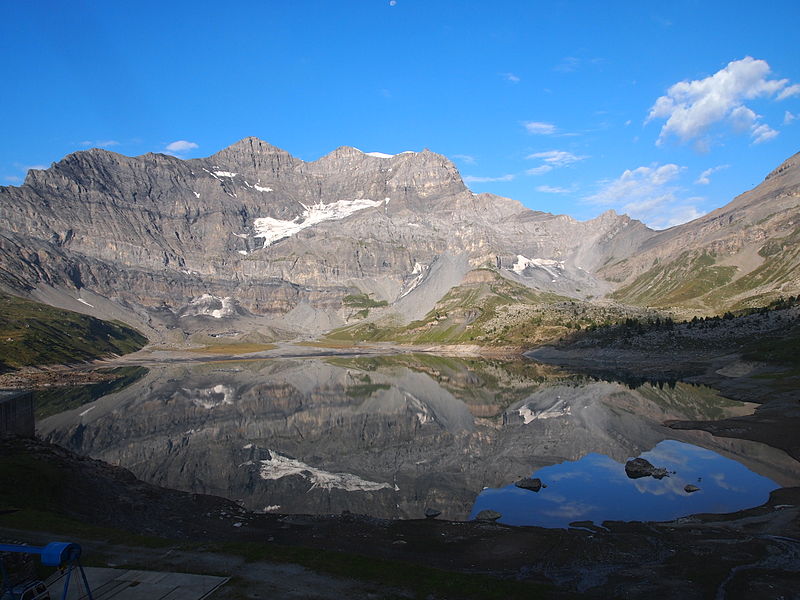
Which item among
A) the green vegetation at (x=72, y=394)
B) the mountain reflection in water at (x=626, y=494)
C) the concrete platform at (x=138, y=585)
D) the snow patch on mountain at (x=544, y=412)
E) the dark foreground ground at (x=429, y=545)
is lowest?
the mountain reflection in water at (x=626, y=494)

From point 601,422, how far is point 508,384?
52828 millimetres

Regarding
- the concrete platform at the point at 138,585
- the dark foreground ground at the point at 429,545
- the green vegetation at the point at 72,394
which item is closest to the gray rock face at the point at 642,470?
the dark foreground ground at the point at 429,545

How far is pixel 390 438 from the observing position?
233 feet

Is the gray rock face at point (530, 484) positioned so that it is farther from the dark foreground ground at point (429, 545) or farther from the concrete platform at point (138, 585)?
the concrete platform at point (138, 585)

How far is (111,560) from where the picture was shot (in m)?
24.3

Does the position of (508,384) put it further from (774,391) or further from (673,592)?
(673,592)

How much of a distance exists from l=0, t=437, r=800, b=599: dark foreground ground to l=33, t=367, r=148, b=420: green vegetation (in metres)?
64.2

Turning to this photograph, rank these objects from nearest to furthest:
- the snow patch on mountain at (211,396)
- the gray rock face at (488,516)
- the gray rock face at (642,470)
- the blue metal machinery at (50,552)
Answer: the blue metal machinery at (50,552) < the gray rock face at (488,516) < the gray rock face at (642,470) < the snow patch on mountain at (211,396)

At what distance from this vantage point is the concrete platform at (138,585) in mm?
20234

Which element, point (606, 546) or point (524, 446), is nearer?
point (606, 546)

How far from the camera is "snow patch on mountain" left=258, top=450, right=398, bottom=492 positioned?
4766 cm

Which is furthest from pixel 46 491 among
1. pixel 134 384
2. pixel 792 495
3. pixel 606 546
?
pixel 134 384

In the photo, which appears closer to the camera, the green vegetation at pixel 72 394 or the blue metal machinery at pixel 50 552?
the blue metal machinery at pixel 50 552

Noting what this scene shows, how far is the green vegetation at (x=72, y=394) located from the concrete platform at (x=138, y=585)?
79984 millimetres
